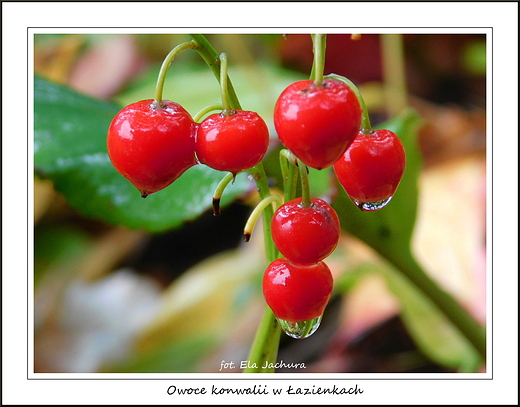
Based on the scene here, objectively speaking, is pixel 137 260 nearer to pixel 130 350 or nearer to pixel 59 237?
pixel 59 237

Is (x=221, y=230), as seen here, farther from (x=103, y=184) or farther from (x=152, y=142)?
(x=152, y=142)

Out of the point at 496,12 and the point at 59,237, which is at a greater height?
the point at 496,12

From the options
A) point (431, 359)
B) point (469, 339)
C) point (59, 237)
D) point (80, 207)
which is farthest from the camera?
point (59, 237)

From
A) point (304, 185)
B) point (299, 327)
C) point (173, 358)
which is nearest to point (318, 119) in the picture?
point (304, 185)

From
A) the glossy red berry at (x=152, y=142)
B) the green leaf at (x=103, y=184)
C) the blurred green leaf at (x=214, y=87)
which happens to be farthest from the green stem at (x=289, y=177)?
the blurred green leaf at (x=214, y=87)

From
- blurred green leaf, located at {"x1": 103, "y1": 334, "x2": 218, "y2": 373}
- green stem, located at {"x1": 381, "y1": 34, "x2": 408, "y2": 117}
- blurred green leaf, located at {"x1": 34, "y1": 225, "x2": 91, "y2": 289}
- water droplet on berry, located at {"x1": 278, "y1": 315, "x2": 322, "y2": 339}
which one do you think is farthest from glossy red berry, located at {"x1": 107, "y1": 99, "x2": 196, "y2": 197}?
green stem, located at {"x1": 381, "y1": 34, "x2": 408, "y2": 117}

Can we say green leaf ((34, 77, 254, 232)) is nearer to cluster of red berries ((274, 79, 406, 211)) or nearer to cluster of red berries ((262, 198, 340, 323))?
cluster of red berries ((262, 198, 340, 323))

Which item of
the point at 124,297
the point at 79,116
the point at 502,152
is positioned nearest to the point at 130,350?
the point at 124,297
